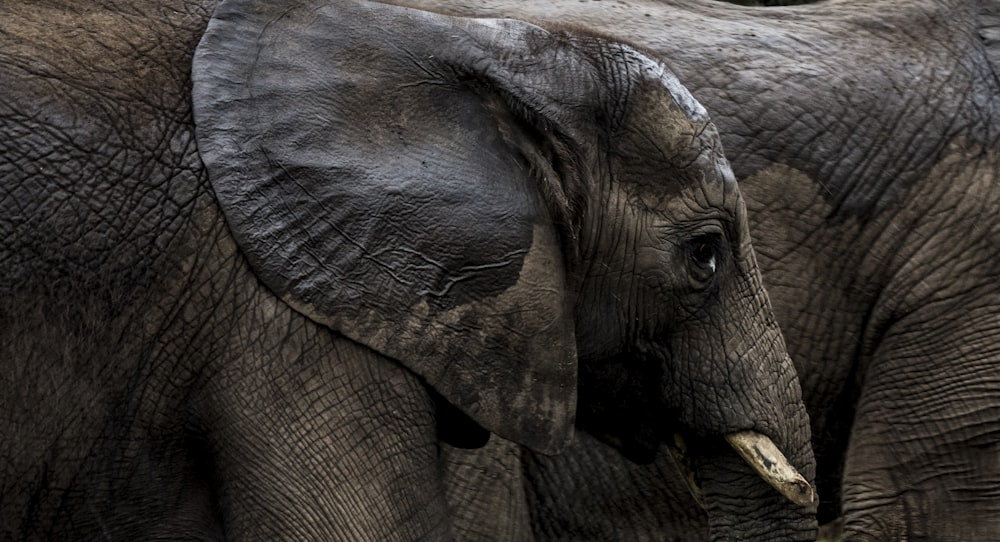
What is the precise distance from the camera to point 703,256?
15.6ft

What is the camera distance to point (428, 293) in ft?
14.3

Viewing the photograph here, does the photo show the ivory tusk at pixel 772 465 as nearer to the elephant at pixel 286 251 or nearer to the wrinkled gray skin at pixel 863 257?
the elephant at pixel 286 251

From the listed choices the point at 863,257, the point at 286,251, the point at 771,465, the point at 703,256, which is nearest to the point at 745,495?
the point at 771,465

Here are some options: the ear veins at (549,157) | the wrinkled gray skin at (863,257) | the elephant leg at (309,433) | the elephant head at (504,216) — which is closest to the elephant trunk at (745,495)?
the elephant head at (504,216)

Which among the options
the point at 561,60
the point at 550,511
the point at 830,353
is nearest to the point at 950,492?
the point at 830,353

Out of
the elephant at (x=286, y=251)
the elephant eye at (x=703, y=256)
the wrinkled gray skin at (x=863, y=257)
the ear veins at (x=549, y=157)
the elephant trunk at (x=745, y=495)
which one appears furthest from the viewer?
the wrinkled gray skin at (x=863, y=257)

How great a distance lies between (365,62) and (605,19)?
75.3 inches

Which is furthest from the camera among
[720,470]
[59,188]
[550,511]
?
[550,511]

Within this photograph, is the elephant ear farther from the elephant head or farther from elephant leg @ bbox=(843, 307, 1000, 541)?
elephant leg @ bbox=(843, 307, 1000, 541)

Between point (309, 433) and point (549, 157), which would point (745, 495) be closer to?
point (549, 157)

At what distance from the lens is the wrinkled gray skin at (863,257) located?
619 centimetres

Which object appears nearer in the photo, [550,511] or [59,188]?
[59,188]

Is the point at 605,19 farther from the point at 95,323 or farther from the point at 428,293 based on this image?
the point at 95,323

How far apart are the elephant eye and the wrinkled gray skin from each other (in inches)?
56.1
